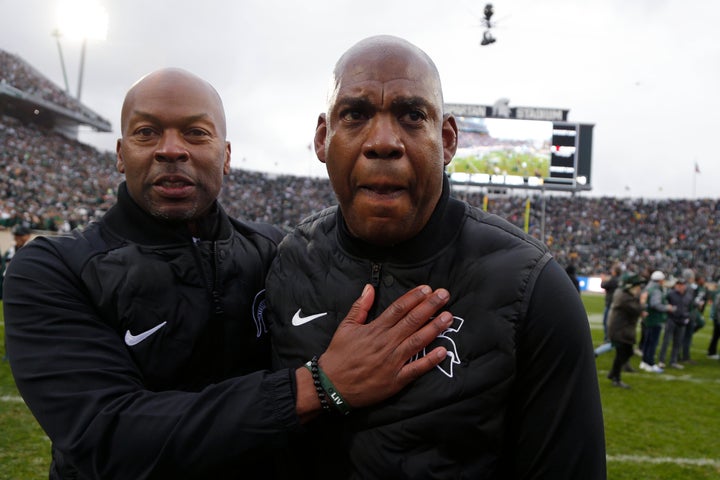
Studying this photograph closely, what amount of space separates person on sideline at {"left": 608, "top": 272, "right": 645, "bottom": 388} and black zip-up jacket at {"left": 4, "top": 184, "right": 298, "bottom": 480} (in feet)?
26.4

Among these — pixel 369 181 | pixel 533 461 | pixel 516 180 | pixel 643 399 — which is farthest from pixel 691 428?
pixel 516 180

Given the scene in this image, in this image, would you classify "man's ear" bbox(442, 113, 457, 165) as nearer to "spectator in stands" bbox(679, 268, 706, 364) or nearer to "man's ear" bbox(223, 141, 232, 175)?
"man's ear" bbox(223, 141, 232, 175)

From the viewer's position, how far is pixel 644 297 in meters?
10.2

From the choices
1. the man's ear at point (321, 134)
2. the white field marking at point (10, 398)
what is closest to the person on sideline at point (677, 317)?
the white field marking at point (10, 398)

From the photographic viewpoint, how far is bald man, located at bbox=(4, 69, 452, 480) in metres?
1.44

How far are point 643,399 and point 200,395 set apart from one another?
8562 mm

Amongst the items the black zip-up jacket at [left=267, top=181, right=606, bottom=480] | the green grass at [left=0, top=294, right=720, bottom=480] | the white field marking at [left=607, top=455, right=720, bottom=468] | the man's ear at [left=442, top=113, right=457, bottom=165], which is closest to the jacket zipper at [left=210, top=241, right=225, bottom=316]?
the black zip-up jacket at [left=267, top=181, right=606, bottom=480]

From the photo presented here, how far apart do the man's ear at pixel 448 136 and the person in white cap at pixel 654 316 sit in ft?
32.6

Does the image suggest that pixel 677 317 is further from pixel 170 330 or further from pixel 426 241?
pixel 170 330

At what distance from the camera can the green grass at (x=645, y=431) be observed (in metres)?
5.36

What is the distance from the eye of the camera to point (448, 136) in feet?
5.33

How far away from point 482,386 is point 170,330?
3.32ft

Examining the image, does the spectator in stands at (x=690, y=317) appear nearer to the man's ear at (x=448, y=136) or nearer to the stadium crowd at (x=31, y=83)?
the man's ear at (x=448, y=136)

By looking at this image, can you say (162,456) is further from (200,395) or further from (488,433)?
(488,433)
